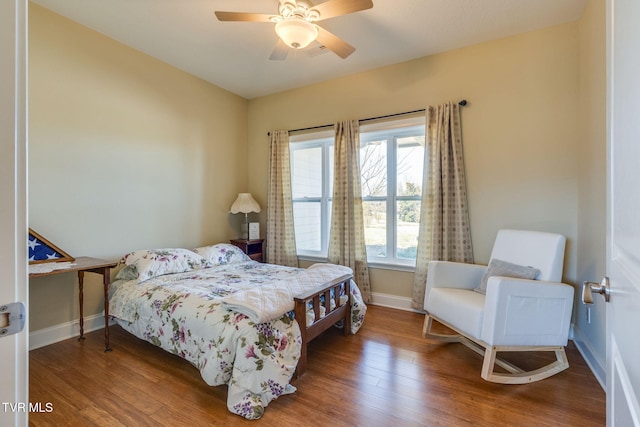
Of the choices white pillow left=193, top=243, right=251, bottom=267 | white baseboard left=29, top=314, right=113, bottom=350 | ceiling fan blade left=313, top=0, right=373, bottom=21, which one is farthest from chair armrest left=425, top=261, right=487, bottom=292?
white baseboard left=29, top=314, right=113, bottom=350

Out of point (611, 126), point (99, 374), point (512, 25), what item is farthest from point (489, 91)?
point (99, 374)

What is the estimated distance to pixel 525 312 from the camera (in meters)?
1.92

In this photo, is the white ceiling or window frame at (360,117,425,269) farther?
window frame at (360,117,425,269)

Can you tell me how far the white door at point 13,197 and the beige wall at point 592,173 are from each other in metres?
2.62

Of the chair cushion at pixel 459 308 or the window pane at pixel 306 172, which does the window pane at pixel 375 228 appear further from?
the chair cushion at pixel 459 308

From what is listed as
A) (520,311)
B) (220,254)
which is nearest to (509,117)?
(520,311)

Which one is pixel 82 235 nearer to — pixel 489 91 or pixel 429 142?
pixel 429 142

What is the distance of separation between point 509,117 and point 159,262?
11.6ft

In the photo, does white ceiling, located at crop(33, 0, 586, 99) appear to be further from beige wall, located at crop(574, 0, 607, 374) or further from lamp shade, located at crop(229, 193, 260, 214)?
lamp shade, located at crop(229, 193, 260, 214)

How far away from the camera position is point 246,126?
172 inches

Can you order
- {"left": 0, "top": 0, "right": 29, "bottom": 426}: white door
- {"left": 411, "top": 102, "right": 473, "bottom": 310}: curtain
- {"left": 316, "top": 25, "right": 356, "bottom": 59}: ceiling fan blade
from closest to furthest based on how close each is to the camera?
{"left": 0, "top": 0, "right": 29, "bottom": 426}: white door → {"left": 316, "top": 25, "right": 356, "bottom": 59}: ceiling fan blade → {"left": 411, "top": 102, "right": 473, "bottom": 310}: curtain

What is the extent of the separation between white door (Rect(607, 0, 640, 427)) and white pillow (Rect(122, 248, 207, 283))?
2.89 m

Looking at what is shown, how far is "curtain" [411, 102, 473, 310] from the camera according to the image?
9.57 feet

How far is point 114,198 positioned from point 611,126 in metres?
3.51
